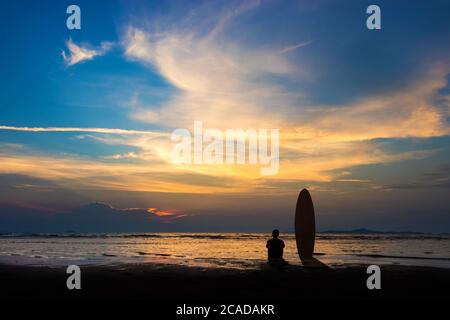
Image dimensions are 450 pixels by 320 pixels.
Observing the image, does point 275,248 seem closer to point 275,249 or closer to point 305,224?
point 275,249

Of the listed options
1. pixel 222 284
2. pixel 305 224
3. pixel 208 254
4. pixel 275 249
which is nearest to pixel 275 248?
pixel 275 249

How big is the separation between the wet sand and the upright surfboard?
3997 mm

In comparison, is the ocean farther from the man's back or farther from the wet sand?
the wet sand

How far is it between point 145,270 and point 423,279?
10.3m

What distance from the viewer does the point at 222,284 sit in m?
13.1

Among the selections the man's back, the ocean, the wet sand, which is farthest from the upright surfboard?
the wet sand

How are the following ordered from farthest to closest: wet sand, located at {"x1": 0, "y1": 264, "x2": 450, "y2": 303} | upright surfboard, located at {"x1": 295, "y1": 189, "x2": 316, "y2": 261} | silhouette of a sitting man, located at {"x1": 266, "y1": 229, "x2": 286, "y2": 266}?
upright surfboard, located at {"x1": 295, "y1": 189, "x2": 316, "y2": 261}
silhouette of a sitting man, located at {"x1": 266, "y1": 229, "x2": 286, "y2": 266}
wet sand, located at {"x1": 0, "y1": 264, "x2": 450, "y2": 303}

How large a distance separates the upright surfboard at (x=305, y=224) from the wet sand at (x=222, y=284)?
4.00 meters

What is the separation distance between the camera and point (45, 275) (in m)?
15.4

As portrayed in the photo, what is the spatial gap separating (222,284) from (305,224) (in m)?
8.95

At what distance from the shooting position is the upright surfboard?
2100 centimetres
